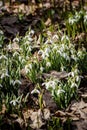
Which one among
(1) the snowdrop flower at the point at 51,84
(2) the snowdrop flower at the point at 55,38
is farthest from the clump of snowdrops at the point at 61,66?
(2) the snowdrop flower at the point at 55,38

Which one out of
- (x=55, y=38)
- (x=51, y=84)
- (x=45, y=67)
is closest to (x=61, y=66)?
(x=45, y=67)

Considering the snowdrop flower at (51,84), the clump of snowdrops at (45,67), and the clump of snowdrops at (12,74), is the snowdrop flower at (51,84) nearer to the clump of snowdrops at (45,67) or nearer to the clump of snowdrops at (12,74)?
the clump of snowdrops at (45,67)

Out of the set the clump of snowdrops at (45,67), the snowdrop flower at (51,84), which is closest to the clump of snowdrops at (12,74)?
the clump of snowdrops at (45,67)

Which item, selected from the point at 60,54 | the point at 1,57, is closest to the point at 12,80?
the point at 1,57

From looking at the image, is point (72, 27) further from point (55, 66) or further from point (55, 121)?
point (55, 121)

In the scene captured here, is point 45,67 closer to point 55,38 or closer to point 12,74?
point 12,74

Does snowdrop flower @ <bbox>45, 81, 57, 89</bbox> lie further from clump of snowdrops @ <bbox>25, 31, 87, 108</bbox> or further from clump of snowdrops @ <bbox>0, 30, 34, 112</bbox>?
clump of snowdrops @ <bbox>0, 30, 34, 112</bbox>

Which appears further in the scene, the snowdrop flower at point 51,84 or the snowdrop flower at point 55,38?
the snowdrop flower at point 55,38

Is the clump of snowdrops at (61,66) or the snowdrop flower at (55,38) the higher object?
the snowdrop flower at (55,38)

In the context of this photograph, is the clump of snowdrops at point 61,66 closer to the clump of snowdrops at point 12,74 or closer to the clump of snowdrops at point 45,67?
the clump of snowdrops at point 45,67

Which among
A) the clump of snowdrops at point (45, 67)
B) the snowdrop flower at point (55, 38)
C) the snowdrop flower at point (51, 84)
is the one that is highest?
the snowdrop flower at point (55, 38)

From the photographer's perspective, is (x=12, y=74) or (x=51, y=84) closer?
(x=51, y=84)

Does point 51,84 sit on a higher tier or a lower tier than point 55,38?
lower

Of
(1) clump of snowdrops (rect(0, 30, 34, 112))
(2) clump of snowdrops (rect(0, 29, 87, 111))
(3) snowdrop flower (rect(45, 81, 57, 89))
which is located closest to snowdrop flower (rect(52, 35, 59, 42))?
(2) clump of snowdrops (rect(0, 29, 87, 111))
